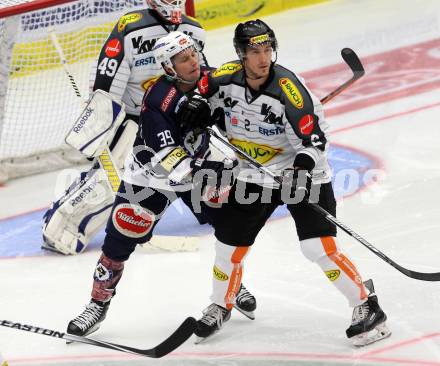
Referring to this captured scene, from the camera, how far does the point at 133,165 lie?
13.8 ft

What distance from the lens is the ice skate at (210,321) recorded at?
4129mm

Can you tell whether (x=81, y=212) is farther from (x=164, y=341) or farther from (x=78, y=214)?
(x=164, y=341)

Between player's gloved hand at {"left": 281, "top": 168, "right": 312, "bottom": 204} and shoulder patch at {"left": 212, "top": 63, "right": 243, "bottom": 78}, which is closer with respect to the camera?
player's gloved hand at {"left": 281, "top": 168, "right": 312, "bottom": 204}

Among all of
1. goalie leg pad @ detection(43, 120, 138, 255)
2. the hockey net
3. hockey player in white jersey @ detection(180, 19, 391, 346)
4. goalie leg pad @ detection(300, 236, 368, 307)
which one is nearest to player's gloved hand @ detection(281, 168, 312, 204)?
hockey player in white jersey @ detection(180, 19, 391, 346)

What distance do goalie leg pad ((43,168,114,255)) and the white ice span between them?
0.09 metres

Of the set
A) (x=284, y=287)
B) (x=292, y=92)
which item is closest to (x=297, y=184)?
(x=292, y=92)

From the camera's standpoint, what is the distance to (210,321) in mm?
4160

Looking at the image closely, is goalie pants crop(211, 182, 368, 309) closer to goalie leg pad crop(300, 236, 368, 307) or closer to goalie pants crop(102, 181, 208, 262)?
goalie leg pad crop(300, 236, 368, 307)

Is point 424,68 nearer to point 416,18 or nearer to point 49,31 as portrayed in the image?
point 416,18

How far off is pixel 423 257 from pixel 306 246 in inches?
38.6

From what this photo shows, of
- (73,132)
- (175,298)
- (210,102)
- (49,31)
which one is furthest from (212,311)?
(49,31)

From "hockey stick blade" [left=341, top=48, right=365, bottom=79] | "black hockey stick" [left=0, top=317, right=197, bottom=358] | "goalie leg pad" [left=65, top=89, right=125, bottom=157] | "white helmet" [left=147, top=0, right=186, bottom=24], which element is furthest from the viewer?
"goalie leg pad" [left=65, top=89, right=125, bottom=157]

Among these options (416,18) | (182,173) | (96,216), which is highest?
(182,173)

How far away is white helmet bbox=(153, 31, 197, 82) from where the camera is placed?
3934mm
